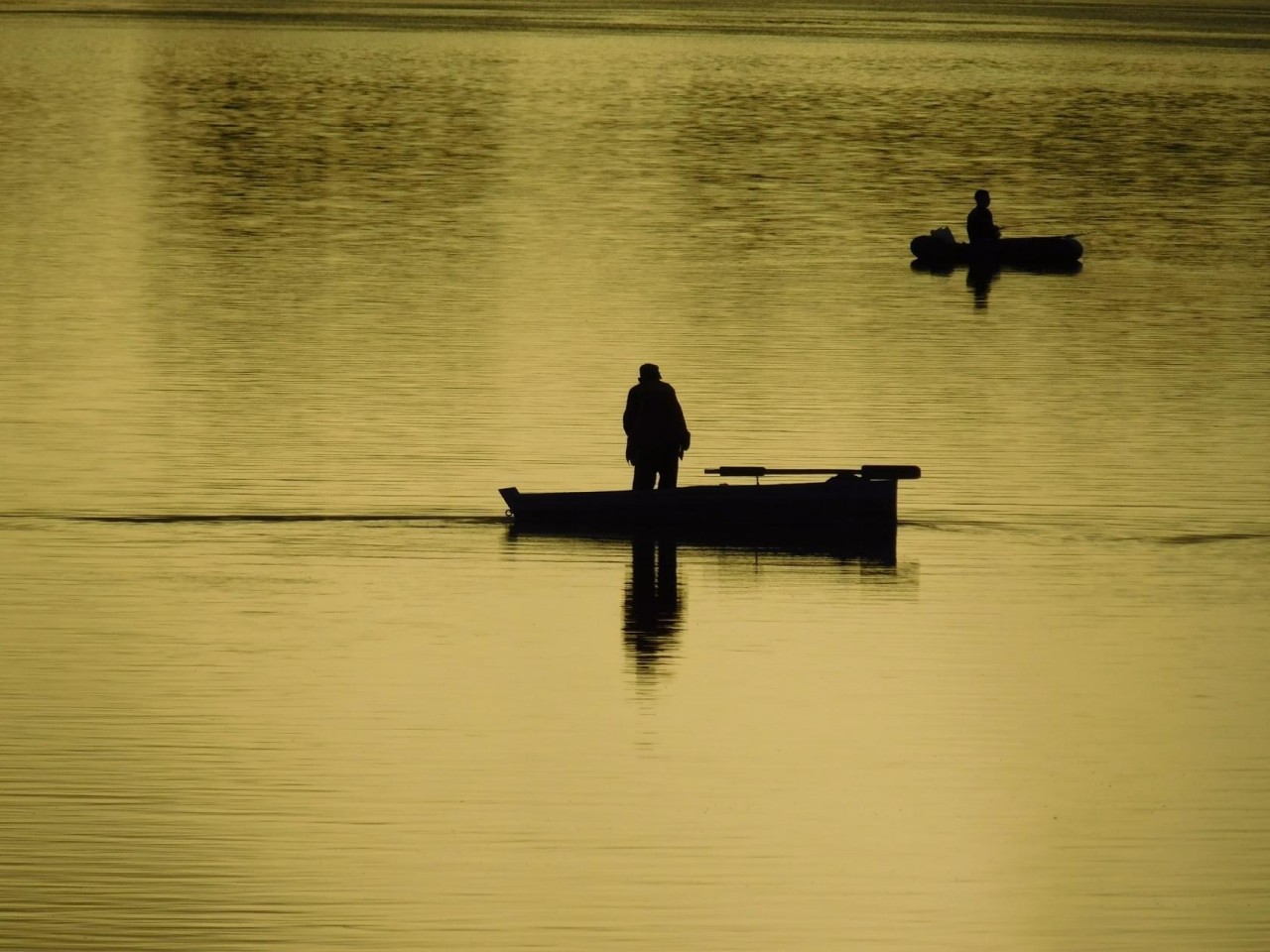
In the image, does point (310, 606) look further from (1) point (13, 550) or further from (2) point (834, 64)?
(2) point (834, 64)

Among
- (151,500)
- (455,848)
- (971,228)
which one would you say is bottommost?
(455,848)

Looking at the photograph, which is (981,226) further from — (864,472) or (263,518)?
(263,518)

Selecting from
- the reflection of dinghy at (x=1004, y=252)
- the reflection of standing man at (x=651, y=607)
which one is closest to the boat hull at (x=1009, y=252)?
the reflection of dinghy at (x=1004, y=252)

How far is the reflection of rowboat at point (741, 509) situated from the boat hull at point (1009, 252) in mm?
25274

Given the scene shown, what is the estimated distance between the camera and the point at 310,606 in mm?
24797

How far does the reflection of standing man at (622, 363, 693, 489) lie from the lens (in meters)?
27.5

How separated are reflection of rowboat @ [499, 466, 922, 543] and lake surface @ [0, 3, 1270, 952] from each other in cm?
37

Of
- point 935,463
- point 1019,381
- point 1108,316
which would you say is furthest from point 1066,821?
point 1108,316

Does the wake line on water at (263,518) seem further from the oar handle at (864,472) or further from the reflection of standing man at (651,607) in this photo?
the oar handle at (864,472)

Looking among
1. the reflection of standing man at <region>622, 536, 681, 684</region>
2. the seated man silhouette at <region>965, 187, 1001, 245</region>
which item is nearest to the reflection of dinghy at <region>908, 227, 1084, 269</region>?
the seated man silhouette at <region>965, 187, 1001, 245</region>

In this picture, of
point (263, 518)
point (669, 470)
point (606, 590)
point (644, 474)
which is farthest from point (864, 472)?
point (263, 518)

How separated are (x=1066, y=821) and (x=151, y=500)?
12.7 meters

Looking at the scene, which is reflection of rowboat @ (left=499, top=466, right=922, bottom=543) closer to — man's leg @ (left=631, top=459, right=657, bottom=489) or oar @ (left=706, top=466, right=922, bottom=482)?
oar @ (left=706, top=466, right=922, bottom=482)

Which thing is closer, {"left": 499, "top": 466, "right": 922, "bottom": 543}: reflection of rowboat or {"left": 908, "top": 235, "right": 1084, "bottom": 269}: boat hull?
{"left": 499, "top": 466, "right": 922, "bottom": 543}: reflection of rowboat
